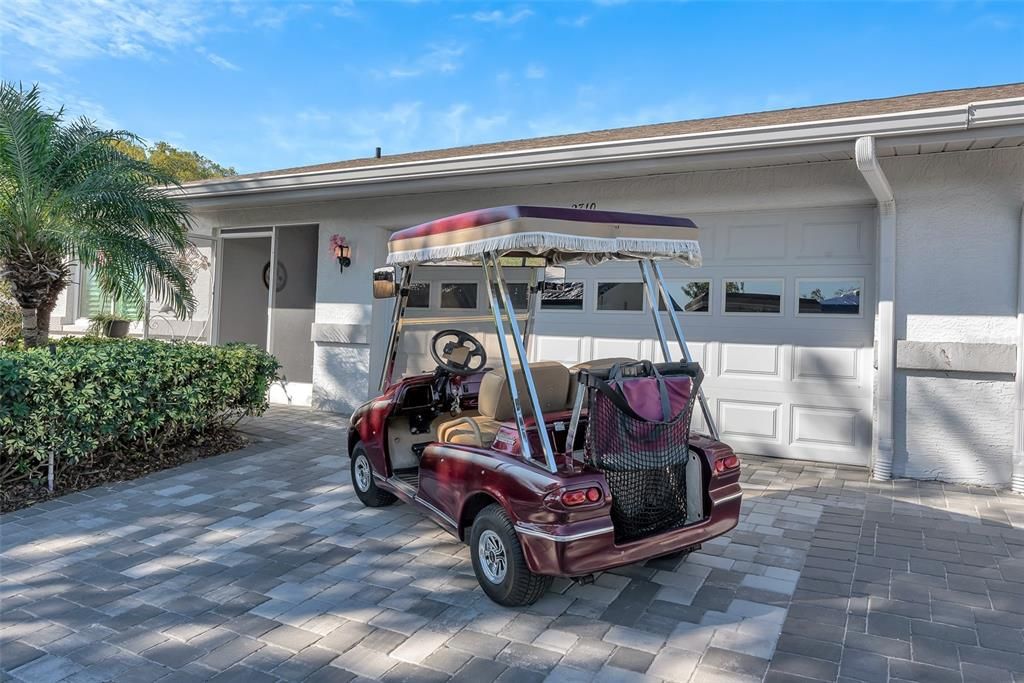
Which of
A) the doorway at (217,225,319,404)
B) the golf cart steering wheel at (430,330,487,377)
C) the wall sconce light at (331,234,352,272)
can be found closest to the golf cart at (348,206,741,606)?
the golf cart steering wheel at (430,330,487,377)

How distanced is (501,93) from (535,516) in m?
11.8

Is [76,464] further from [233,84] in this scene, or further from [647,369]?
[233,84]

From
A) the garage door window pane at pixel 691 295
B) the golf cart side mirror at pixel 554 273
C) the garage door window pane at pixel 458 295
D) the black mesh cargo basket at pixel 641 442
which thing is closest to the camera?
the black mesh cargo basket at pixel 641 442

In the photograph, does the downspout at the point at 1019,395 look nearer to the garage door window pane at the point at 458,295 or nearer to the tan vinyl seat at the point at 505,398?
the tan vinyl seat at the point at 505,398

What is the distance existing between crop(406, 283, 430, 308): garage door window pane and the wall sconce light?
334 centimetres

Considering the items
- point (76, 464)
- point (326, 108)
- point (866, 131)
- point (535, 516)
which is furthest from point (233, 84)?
point (535, 516)

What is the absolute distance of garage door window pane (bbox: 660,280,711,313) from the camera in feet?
21.2

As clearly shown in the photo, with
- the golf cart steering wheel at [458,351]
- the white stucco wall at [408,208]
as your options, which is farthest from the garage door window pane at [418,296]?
the white stucco wall at [408,208]

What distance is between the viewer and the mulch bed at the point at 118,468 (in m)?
4.53

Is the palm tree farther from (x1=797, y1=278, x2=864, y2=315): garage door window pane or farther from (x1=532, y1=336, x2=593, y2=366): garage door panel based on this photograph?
(x1=797, y1=278, x2=864, y2=315): garage door window pane

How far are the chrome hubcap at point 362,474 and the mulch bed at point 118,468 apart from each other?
2.02 meters

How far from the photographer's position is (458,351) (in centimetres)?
432

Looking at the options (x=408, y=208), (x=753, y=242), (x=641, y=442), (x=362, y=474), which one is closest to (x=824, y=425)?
(x=753, y=242)

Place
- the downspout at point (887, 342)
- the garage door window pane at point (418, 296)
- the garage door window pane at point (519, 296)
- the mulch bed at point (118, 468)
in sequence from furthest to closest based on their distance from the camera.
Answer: the downspout at point (887, 342) < the garage door window pane at point (519, 296) < the mulch bed at point (118, 468) < the garage door window pane at point (418, 296)
